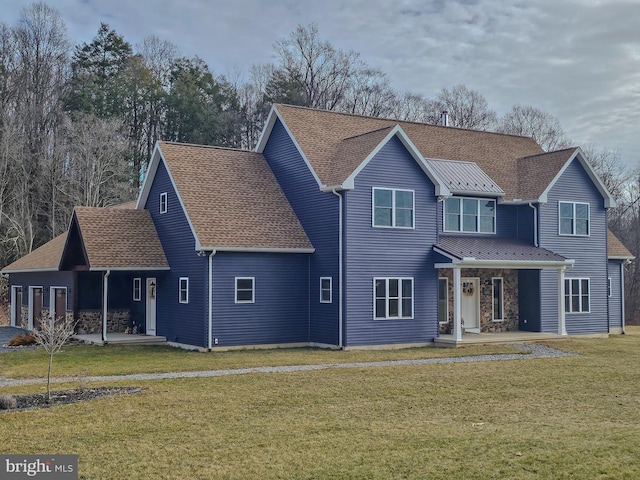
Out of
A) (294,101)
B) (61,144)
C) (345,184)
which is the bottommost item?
(345,184)

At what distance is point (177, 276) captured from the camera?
2392cm

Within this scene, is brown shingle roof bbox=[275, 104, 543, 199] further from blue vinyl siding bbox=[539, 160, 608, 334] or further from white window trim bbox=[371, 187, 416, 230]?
blue vinyl siding bbox=[539, 160, 608, 334]

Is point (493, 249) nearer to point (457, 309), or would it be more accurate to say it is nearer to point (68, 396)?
point (457, 309)

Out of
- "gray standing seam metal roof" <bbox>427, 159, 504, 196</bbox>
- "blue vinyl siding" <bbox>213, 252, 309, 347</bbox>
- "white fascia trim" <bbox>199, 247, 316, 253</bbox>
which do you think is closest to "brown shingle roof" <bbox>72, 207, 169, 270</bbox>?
"blue vinyl siding" <bbox>213, 252, 309, 347</bbox>

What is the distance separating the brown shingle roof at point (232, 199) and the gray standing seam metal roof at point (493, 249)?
4.93 metres

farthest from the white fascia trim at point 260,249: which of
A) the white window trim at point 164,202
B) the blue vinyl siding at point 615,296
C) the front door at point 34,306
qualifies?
the blue vinyl siding at point 615,296

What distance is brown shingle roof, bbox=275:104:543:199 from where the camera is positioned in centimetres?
2469

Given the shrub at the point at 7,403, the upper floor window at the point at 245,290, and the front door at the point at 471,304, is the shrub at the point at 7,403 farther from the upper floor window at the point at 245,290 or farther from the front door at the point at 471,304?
the front door at the point at 471,304

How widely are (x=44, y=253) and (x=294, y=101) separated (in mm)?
24365

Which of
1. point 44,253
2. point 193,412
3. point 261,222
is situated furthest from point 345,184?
point 44,253

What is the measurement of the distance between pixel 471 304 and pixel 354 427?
56.8ft

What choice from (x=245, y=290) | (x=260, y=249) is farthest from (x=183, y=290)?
(x=260, y=249)

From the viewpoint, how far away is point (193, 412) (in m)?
11.7

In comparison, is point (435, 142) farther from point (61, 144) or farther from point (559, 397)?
point (61, 144)
